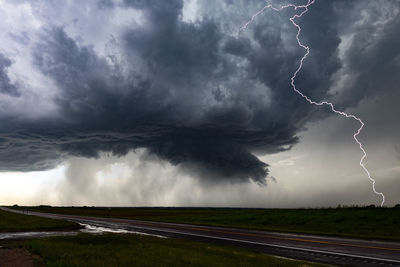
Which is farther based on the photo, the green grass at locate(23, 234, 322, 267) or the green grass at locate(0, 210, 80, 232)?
the green grass at locate(0, 210, 80, 232)

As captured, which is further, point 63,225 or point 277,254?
point 63,225

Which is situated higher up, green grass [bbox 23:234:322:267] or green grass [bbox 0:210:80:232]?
green grass [bbox 0:210:80:232]

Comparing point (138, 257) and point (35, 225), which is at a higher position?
point (35, 225)

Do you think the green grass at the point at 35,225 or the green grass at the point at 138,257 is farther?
A: the green grass at the point at 35,225

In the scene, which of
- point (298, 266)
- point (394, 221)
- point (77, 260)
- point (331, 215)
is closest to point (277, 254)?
point (298, 266)

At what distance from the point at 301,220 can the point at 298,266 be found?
30674mm

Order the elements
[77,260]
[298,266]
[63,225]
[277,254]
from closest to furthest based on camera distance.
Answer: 1. [298,266]
2. [77,260]
3. [277,254]
4. [63,225]

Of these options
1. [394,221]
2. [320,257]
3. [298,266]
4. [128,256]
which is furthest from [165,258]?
[394,221]

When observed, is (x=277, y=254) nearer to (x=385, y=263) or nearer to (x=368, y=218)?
(x=385, y=263)

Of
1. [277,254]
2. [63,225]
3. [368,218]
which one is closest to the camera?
[277,254]

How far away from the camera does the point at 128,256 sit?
53.0 feet

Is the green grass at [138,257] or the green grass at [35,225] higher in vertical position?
the green grass at [35,225]

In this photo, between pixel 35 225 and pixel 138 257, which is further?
pixel 35 225

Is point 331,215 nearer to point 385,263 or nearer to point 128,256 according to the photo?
point 385,263
